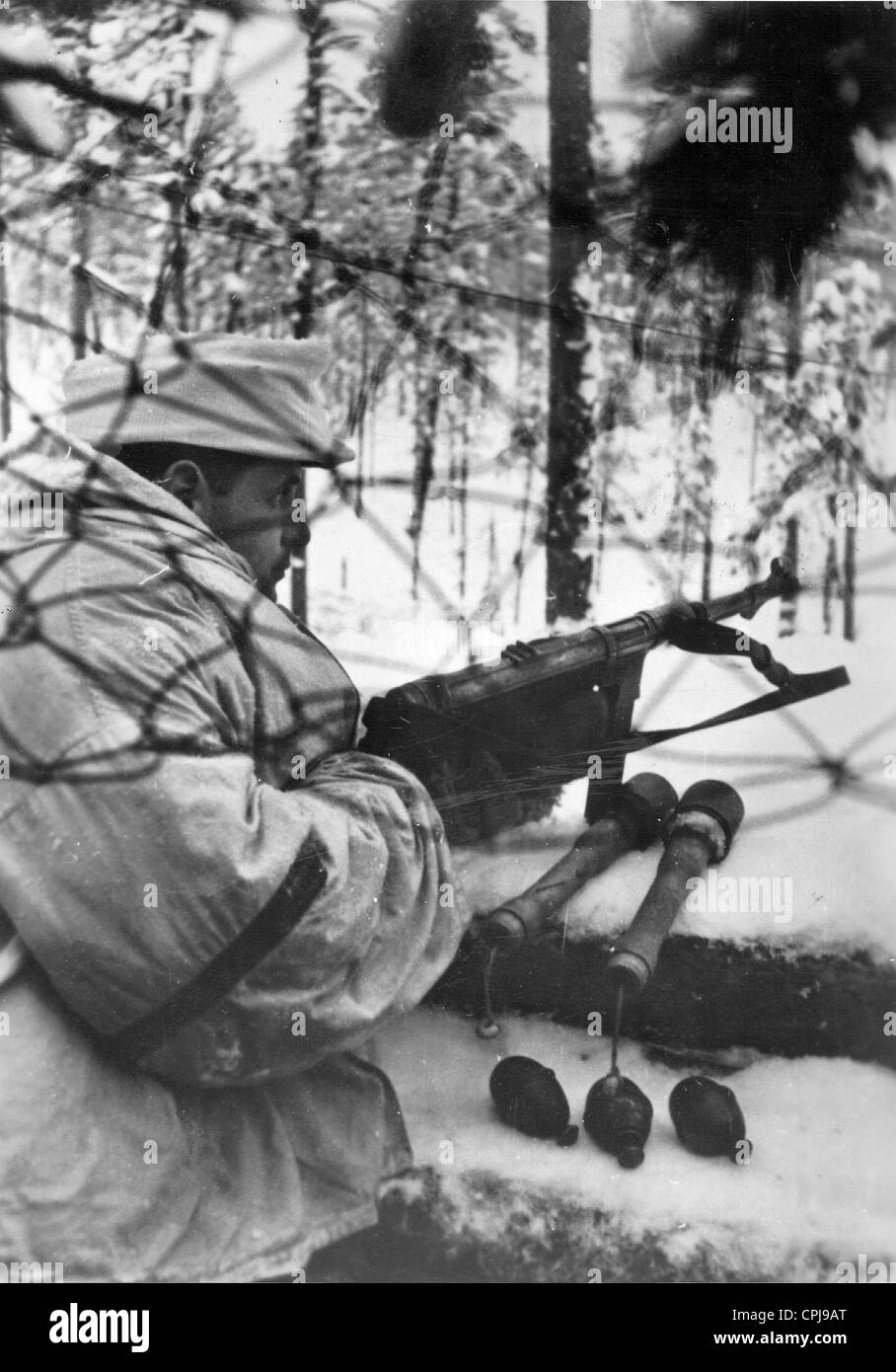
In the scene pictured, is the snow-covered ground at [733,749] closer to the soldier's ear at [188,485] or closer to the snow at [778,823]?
the snow at [778,823]

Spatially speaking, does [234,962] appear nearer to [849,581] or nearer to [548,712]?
[548,712]

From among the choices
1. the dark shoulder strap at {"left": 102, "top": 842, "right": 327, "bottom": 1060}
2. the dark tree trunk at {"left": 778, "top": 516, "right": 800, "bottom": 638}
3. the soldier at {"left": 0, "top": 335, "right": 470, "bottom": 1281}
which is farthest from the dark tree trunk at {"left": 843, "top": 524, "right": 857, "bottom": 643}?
the dark shoulder strap at {"left": 102, "top": 842, "right": 327, "bottom": 1060}

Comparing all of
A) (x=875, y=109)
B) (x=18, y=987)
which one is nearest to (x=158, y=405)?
(x=18, y=987)

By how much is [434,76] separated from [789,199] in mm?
1003

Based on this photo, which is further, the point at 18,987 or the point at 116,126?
the point at 116,126

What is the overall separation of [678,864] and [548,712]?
516 mm

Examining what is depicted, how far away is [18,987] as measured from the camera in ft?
9.38

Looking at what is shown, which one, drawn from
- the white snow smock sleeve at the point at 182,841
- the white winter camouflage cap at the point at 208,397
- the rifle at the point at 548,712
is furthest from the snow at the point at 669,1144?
the white winter camouflage cap at the point at 208,397

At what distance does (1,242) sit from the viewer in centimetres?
318

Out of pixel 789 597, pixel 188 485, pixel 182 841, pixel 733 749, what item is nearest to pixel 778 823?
pixel 733 749

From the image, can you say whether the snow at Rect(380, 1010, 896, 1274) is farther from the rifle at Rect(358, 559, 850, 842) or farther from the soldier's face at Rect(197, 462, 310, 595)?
the soldier's face at Rect(197, 462, 310, 595)
